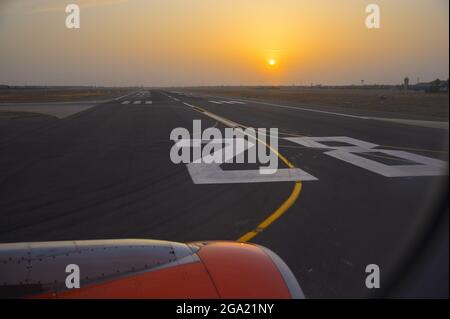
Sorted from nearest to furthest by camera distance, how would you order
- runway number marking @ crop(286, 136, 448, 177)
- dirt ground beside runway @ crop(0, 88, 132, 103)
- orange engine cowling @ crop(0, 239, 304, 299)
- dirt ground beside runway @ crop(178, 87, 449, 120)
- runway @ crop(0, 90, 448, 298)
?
orange engine cowling @ crop(0, 239, 304, 299)
runway @ crop(0, 90, 448, 298)
dirt ground beside runway @ crop(0, 88, 132, 103)
runway number marking @ crop(286, 136, 448, 177)
dirt ground beside runway @ crop(178, 87, 449, 120)

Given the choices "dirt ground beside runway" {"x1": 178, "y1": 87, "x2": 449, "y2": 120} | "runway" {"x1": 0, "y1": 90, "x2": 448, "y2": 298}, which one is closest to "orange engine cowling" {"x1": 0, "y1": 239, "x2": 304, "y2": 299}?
"runway" {"x1": 0, "y1": 90, "x2": 448, "y2": 298}

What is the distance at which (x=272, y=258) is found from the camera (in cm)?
307

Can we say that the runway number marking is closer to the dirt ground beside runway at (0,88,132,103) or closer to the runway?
the runway

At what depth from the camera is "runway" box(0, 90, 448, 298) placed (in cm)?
536

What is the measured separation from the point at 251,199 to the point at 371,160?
5.09 m

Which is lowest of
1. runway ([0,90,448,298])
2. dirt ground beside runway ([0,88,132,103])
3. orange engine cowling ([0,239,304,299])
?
runway ([0,90,448,298])

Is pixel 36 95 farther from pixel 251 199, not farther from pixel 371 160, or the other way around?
pixel 251 199

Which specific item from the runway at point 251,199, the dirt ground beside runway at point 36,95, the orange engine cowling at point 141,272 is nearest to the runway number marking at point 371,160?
the runway at point 251,199

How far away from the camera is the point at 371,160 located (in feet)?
37.8

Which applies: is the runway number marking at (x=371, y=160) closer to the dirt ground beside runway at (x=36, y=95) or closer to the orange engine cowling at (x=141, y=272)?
the orange engine cowling at (x=141, y=272)

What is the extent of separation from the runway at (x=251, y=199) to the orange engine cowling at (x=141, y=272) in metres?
1.54

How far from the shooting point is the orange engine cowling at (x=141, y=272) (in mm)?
2439

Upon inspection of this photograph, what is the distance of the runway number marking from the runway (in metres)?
0.03
